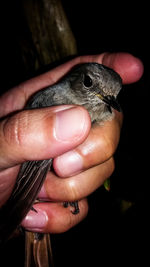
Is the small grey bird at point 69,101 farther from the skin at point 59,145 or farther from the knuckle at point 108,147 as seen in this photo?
the knuckle at point 108,147

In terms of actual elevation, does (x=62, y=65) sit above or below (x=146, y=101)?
above

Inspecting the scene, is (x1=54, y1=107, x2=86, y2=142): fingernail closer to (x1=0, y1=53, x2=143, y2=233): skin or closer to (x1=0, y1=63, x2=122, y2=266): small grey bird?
(x1=0, y1=53, x2=143, y2=233): skin

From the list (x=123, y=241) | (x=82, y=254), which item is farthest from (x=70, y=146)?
(x=82, y=254)

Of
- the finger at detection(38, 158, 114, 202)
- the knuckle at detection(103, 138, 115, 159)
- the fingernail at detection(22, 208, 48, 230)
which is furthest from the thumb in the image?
the fingernail at detection(22, 208, 48, 230)

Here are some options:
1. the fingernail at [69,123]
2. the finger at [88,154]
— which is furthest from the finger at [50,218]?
the fingernail at [69,123]

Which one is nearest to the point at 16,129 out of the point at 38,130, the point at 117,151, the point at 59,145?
the point at 38,130

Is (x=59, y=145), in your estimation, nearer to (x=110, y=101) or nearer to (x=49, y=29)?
(x=110, y=101)

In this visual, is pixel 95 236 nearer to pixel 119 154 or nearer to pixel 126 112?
pixel 119 154
